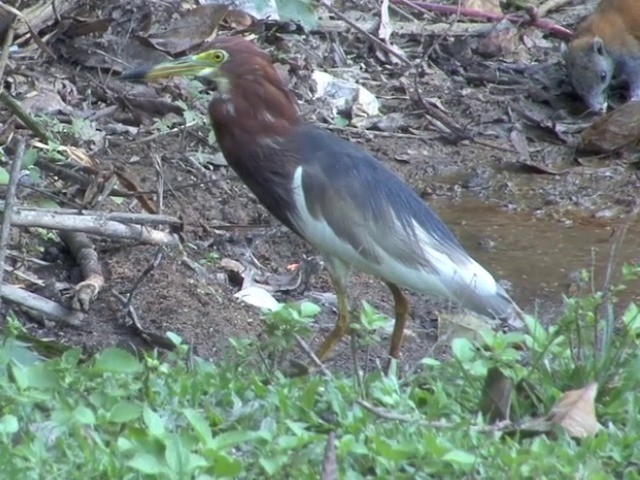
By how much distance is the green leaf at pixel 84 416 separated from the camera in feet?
13.9

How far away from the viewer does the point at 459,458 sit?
4113mm

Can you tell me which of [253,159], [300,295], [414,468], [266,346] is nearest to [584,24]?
[300,295]

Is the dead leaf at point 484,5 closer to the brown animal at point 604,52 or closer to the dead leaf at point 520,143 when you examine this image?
the brown animal at point 604,52

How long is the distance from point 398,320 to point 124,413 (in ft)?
7.58

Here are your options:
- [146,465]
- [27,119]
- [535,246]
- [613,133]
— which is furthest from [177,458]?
[613,133]

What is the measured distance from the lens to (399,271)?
20.0 feet

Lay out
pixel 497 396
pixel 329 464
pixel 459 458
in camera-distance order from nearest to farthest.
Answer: pixel 329 464 < pixel 459 458 < pixel 497 396

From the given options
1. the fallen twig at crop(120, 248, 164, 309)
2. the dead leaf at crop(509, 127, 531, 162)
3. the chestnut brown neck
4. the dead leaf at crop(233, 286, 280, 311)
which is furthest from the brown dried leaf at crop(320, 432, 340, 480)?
the dead leaf at crop(509, 127, 531, 162)

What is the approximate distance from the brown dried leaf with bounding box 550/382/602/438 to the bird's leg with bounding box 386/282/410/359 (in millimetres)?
1615

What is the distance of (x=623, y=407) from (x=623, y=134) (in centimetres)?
503

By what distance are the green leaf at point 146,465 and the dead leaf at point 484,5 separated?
26.6 feet

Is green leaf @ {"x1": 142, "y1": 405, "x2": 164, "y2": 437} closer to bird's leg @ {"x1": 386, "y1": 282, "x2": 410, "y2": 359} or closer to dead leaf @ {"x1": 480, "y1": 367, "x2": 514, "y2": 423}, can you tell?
dead leaf @ {"x1": 480, "y1": 367, "x2": 514, "y2": 423}

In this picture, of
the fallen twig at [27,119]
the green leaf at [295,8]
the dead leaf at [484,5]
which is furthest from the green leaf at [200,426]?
the dead leaf at [484,5]

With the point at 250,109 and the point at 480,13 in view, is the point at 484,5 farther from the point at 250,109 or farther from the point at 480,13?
the point at 250,109
